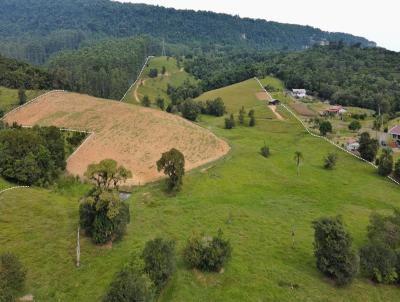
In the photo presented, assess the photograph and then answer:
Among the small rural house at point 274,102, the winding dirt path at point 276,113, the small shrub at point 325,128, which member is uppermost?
the small shrub at point 325,128

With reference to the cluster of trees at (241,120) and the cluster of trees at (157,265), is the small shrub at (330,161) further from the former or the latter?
the cluster of trees at (157,265)

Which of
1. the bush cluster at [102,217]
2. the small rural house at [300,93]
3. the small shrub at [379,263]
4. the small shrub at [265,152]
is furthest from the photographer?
the small rural house at [300,93]

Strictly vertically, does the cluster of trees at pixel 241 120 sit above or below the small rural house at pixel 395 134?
below

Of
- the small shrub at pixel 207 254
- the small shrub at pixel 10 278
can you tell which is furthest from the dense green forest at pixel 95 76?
the small shrub at pixel 207 254

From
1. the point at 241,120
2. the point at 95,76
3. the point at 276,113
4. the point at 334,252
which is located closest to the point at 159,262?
the point at 334,252

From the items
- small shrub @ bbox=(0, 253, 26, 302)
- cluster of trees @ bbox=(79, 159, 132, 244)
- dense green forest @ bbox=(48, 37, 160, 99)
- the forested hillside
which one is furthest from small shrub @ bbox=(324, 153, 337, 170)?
dense green forest @ bbox=(48, 37, 160, 99)

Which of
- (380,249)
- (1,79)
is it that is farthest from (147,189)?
(1,79)
